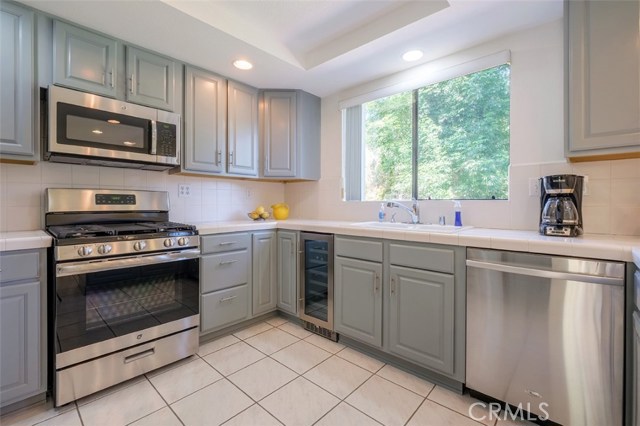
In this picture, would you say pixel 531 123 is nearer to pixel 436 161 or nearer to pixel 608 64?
pixel 608 64

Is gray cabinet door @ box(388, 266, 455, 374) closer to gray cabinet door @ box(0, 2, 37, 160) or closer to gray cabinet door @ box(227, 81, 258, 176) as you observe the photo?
gray cabinet door @ box(227, 81, 258, 176)

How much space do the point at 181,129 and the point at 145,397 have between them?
1.87 m

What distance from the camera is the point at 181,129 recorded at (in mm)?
2301

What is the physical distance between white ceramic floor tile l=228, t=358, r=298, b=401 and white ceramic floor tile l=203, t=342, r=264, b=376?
61mm

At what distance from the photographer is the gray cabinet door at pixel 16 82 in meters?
1.57

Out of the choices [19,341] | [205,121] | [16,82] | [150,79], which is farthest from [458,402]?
[16,82]

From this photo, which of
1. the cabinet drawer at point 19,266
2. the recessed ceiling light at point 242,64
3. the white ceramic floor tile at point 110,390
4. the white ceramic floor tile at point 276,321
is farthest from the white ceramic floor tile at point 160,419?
the recessed ceiling light at point 242,64

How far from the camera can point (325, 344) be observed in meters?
2.23

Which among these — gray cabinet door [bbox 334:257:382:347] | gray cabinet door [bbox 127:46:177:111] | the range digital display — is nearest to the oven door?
the range digital display

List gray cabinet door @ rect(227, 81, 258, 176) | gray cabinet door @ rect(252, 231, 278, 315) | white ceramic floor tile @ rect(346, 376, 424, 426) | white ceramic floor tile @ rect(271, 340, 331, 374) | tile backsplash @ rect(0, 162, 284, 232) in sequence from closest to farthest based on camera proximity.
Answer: white ceramic floor tile @ rect(346, 376, 424, 426), tile backsplash @ rect(0, 162, 284, 232), white ceramic floor tile @ rect(271, 340, 331, 374), gray cabinet door @ rect(252, 231, 278, 315), gray cabinet door @ rect(227, 81, 258, 176)

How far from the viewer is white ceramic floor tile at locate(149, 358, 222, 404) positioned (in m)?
1.64

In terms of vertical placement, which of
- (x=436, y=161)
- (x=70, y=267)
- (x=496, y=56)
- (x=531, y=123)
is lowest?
(x=70, y=267)

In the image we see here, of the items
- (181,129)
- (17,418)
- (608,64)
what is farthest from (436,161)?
(17,418)

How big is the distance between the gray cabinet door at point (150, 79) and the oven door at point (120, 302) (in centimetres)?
116
